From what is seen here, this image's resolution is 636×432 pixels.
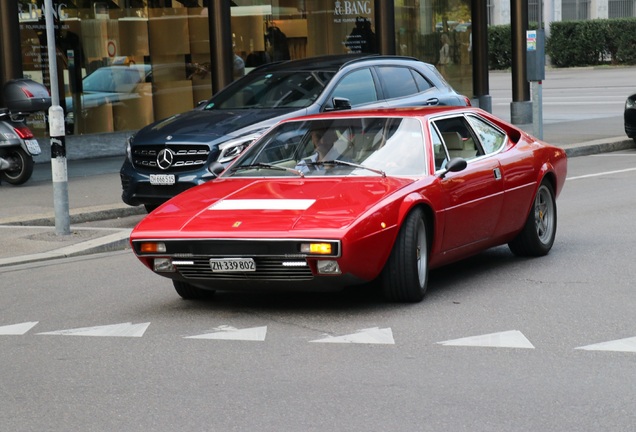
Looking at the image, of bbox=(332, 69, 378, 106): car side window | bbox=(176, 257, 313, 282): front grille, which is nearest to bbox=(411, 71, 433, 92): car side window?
bbox=(332, 69, 378, 106): car side window

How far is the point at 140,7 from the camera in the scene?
A: 21.3 m

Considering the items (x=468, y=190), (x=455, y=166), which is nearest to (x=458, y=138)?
(x=468, y=190)

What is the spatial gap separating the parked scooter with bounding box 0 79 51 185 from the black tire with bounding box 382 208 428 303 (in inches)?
352

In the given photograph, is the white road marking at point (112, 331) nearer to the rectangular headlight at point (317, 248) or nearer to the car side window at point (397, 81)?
the rectangular headlight at point (317, 248)

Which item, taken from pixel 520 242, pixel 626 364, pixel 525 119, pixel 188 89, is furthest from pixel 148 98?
pixel 626 364

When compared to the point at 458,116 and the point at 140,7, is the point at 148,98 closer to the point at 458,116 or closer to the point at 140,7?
the point at 140,7

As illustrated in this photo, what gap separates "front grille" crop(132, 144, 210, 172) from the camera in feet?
41.7

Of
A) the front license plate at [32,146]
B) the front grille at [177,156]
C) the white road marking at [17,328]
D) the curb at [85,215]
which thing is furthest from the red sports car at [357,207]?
the front license plate at [32,146]

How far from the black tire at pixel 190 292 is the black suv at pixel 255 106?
381 centimetres

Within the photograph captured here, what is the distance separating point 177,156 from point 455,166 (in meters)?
4.98

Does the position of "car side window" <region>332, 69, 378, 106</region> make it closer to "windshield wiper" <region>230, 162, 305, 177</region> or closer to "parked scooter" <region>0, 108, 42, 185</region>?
"parked scooter" <region>0, 108, 42, 185</region>

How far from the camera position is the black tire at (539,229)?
9812mm

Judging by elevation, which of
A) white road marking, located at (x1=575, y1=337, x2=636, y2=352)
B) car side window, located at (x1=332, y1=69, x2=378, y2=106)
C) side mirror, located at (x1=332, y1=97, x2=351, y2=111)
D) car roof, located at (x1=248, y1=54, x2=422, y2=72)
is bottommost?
white road marking, located at (x1=575, y1=337, x2=636, y2=352)

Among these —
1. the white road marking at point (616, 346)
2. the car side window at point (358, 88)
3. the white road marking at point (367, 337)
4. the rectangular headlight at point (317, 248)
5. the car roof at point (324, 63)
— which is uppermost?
the car roof at point (324, 63)
